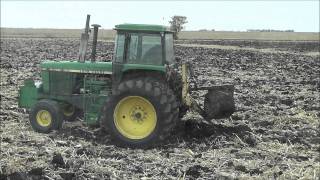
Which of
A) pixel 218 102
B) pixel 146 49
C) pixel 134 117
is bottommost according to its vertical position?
pixel 134 117

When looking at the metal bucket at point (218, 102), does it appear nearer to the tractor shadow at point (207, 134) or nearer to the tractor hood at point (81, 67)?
the tractor shadow at point (207, 134)

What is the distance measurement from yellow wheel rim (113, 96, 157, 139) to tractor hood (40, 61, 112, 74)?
33.5 inches

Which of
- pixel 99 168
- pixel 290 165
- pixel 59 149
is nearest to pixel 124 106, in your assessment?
pixel 59 149

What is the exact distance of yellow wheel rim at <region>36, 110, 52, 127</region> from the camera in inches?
396

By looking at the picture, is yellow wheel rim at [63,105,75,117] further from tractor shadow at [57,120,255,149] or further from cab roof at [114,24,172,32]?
cab roof at [114,24,172,32]

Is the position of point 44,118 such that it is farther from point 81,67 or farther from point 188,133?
point 188,133

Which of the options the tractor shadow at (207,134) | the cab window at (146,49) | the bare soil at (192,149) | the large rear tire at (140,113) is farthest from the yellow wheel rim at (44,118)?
the tractor shadow at (207,134)

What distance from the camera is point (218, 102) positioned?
31.8 feet

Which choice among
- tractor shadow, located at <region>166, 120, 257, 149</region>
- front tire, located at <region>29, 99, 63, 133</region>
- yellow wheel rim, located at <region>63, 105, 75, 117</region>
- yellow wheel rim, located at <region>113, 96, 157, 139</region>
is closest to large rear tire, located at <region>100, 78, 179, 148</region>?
yellow wheel rim, located at <region>113, 96, 157, 139</region>

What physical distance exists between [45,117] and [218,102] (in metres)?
3.16

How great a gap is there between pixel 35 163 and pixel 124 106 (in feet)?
7.00

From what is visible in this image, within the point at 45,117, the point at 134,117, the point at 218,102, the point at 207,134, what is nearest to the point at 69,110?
the point at 45,117

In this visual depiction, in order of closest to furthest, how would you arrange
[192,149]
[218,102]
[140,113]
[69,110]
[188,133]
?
[192,149] < [140,113] < [218,102] < [188,133] < [69,110]

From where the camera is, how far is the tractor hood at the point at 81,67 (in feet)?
32.1
